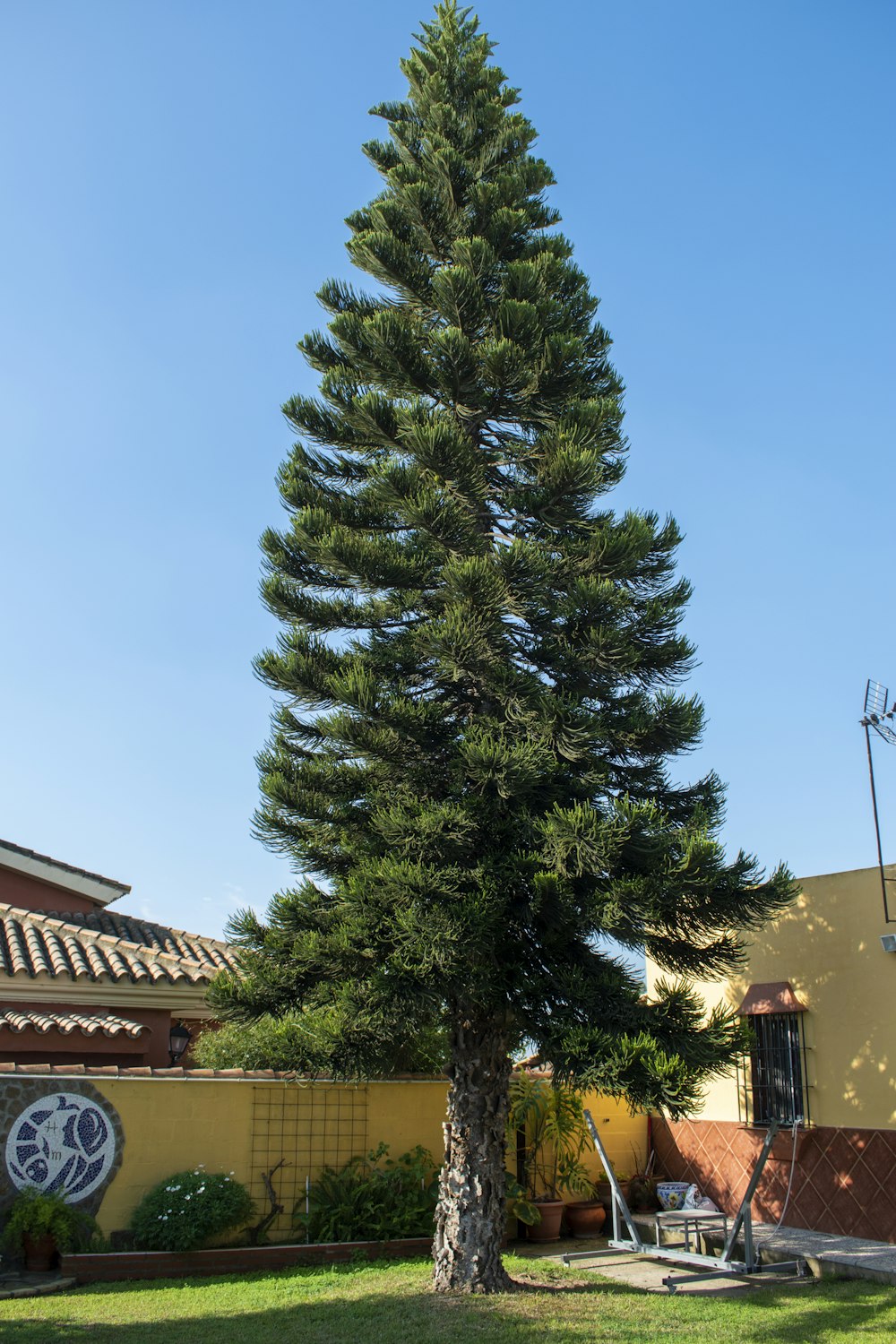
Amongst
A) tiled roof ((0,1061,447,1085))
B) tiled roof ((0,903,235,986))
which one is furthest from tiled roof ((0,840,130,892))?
tiled roof ((0,1061,447,1085))

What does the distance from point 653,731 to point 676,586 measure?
60.7 inches

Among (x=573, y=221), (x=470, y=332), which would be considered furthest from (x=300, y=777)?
(x=573, y=221)

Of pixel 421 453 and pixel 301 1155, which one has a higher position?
pixel 421 453

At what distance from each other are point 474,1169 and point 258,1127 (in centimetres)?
248

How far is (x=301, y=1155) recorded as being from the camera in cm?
1005

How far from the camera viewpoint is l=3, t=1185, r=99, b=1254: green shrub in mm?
8453

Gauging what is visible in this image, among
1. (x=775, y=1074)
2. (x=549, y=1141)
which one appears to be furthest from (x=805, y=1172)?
(x=549, y=1141)

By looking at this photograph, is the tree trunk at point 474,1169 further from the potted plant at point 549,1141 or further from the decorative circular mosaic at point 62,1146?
the decorative circular mosaic at point 62,1146

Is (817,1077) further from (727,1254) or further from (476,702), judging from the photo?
(476,702)

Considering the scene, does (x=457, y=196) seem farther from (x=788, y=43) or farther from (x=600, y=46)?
(x=788, y=43)

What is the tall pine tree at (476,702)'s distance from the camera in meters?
8.38

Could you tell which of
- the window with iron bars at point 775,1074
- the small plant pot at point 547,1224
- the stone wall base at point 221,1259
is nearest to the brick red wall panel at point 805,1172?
the window with iron bars at point 775,1074

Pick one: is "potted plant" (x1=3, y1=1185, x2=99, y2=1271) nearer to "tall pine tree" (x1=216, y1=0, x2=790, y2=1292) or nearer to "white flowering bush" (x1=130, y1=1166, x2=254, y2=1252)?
"white flowering bush" (x1=130, y1=1166, x2=254, y2=1252)

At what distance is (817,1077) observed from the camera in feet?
35.0
